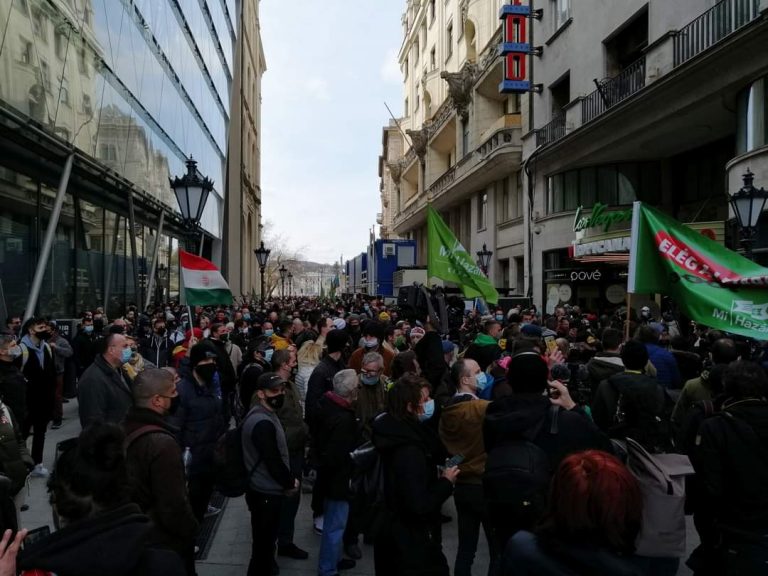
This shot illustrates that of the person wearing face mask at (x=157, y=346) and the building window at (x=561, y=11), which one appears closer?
the person wearing face mask at (x=157, y=346)

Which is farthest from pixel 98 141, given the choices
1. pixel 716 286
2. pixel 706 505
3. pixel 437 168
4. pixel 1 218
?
pixel 437 168

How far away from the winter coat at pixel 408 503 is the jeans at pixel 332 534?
126 cm

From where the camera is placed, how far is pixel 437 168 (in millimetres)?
48844

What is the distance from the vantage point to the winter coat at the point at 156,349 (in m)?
11.4

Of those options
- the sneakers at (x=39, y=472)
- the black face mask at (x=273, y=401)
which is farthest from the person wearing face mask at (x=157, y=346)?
the black face mask at (x=273, y=401)

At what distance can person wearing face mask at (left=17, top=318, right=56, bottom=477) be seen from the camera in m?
7.50

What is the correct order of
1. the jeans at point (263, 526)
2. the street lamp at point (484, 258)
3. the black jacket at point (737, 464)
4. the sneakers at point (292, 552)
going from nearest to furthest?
the black jacket at point (737, 464) → the jeans at point (263, 526) → the sneakers at point (292, 552) → the street lamp at point (484, 258)

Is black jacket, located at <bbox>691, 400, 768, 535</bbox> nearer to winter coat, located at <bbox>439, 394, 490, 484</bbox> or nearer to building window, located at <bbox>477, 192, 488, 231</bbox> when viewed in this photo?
winter coat, located at <bbox>439, 394, 490, 484</bbox>

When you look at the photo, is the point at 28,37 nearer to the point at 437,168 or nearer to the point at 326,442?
the point at 326,442

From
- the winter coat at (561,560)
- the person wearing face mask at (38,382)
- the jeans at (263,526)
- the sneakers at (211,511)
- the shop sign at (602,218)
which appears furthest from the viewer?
the shop sign at (602,218)

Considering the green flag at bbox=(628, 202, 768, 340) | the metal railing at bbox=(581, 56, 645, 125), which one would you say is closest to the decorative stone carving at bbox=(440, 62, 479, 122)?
the metal railing at bbox=(581, 56, 645, 125)

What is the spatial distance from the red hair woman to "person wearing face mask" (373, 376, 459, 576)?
1.39 m

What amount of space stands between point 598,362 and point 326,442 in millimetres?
2513

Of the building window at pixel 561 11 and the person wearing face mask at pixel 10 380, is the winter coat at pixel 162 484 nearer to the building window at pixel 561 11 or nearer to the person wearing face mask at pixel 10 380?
the person wearing face mask at pixel 10 380
